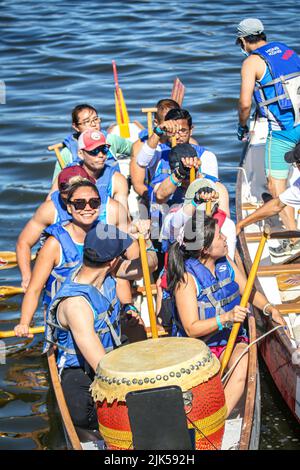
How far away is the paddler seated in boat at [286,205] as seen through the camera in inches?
297

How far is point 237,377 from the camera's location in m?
6.38

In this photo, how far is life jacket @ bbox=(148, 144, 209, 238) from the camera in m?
8.02

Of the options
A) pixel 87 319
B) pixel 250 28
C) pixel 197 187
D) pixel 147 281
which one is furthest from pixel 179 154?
pixel 87 319

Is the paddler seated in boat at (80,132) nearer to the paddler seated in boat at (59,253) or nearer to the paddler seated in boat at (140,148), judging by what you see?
the paddler seated in boat at (140,148)

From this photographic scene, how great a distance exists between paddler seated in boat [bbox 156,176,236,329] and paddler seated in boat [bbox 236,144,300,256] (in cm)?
58

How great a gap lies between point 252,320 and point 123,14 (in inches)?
665

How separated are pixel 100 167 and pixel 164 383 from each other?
2.91 m

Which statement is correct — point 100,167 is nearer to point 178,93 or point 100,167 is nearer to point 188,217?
point 188,217

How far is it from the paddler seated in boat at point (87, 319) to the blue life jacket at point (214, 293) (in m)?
0.47

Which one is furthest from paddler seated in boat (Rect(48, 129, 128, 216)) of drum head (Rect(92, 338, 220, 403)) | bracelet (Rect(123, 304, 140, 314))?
drum head (Rect(92, 338, 220, 403))

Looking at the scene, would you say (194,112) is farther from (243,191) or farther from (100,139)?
(100,139)

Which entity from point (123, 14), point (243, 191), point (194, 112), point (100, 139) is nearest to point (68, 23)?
point (123, 14)

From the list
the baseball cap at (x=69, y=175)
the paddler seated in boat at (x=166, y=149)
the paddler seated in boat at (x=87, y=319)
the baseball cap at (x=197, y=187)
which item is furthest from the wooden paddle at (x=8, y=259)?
the paddler seated in boat at (x=87, y=319)

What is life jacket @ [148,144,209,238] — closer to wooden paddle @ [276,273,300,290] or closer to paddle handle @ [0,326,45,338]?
wooden paddle @ [276,273,300,290]
